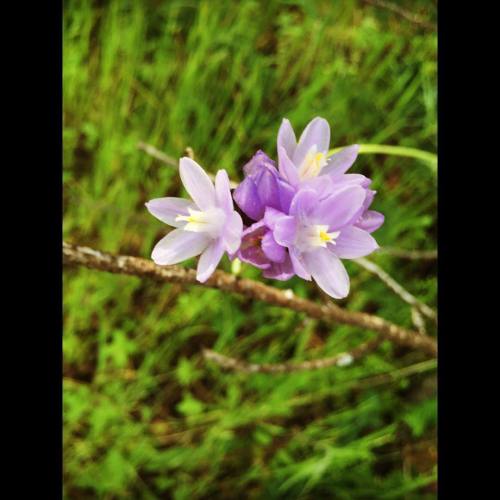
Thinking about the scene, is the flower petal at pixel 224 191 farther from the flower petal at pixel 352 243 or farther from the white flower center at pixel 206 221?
the flower petal at pixel 352 243

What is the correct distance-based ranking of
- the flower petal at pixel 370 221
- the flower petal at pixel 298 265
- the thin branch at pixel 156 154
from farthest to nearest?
the thin branch at pixel 156 154, the flower petal at pixel 370 221, the flower petal at pixel 298 265

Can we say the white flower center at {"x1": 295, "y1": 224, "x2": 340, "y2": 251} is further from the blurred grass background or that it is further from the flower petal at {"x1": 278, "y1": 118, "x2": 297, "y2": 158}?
the blurred grass background

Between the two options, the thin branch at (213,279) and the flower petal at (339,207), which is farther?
the thin branch at (213,279)

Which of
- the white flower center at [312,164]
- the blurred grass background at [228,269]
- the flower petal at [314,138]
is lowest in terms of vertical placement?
the blurred grass background at [228,269]

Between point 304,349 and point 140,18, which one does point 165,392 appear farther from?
point 140,18

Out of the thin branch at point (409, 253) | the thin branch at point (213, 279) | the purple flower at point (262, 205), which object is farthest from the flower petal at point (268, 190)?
the thin branch at point (409, 253)
